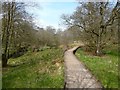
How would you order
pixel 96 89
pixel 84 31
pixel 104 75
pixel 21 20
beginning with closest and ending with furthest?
pixel 96 89 → pixel 104 75 → pixel 21 20 → pixel 84 31

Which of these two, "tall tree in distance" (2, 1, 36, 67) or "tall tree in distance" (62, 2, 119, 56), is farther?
"tall tree in distance" (62, 2, 119, 56)

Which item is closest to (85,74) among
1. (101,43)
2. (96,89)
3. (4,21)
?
(96,89)

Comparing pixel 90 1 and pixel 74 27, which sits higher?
pixel 90 1

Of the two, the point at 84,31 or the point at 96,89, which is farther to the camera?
the point at 84,31

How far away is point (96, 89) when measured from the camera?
984cm

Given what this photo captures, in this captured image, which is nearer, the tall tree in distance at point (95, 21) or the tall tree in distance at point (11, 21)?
the tall tree in distance at point (11, 21)

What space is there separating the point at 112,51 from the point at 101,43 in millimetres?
2231

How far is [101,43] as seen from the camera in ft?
104

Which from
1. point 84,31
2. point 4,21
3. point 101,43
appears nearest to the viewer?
point 4,21

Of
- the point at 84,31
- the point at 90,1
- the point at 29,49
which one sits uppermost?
the point at 90,1

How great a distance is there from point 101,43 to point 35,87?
2280 cm

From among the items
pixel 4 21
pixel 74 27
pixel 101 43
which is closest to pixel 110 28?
pixel 101 43

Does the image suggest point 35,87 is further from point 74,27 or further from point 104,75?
point 74,27

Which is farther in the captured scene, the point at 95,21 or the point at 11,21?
the point at 95,21
